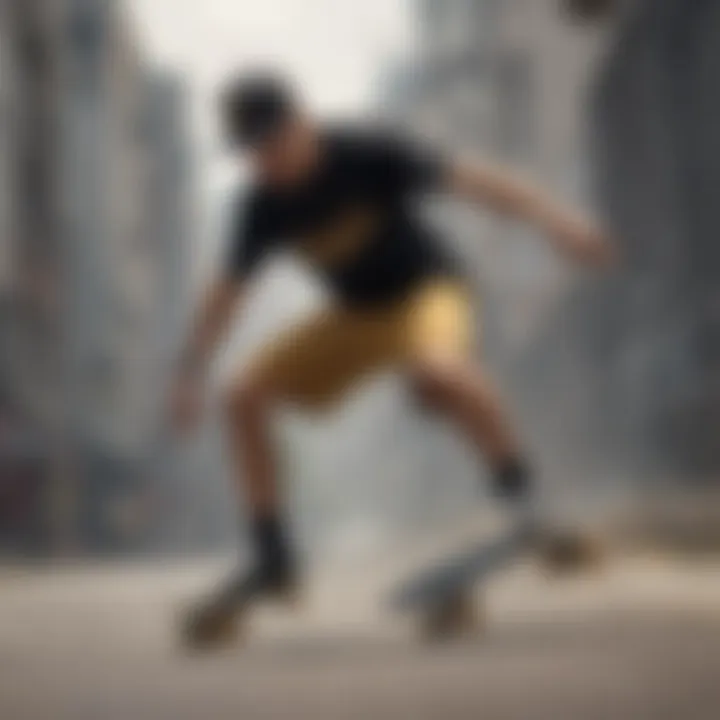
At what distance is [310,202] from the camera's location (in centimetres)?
135

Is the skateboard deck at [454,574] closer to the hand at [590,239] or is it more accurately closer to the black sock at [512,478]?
the black sock at [512,478]

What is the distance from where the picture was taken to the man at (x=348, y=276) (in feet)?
4.29

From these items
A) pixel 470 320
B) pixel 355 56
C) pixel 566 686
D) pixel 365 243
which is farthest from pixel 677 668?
pixel 355 56

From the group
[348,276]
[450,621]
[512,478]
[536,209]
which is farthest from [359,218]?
[450,621]

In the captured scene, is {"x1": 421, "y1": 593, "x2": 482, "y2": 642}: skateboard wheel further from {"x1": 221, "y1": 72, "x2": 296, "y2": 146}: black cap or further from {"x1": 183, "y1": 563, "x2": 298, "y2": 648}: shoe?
{"x1": 221, "y1": 72, "x2": 296, "y2": 146}: black cap

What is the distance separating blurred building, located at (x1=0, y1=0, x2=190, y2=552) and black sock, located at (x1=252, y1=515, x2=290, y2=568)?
4.9 inches

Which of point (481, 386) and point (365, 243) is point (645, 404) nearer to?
point (481, 386)

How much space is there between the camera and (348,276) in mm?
1339

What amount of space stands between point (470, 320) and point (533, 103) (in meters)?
0.23

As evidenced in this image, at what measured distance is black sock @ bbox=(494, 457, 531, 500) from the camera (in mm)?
1295

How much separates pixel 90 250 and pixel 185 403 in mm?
183

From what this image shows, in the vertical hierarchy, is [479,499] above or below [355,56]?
below

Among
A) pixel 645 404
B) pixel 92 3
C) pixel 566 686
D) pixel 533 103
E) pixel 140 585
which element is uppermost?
pixel 92 3

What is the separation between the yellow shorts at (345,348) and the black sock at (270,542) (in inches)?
4.6
